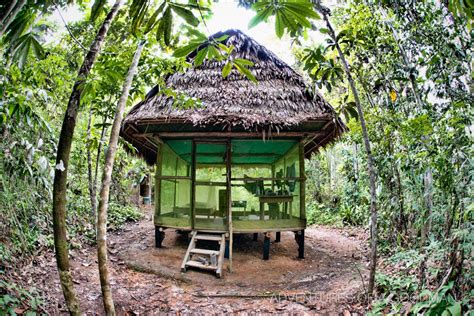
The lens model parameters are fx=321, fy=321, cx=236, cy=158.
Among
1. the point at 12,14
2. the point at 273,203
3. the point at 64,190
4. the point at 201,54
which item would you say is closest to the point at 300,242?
the point at 273,203

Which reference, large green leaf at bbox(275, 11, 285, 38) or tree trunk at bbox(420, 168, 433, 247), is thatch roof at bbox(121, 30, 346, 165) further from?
large green leaf at bbox(275, 11, 285, 38)

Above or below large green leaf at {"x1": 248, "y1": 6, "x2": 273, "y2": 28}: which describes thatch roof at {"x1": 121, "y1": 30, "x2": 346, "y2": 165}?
above

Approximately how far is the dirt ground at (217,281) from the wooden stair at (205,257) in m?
0.12

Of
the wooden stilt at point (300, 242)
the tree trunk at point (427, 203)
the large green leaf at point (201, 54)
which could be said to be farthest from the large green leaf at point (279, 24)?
the wooden stilt at point (300, 242)

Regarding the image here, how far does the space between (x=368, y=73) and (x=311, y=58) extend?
2.69 meters

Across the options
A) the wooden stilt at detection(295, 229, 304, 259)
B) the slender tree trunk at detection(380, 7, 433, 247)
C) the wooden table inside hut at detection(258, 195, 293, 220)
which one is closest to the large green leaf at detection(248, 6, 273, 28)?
the slender tree trunk at detection(380, 7, 433, 247)

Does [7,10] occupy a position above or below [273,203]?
above

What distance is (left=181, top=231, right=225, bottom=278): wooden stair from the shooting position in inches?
191

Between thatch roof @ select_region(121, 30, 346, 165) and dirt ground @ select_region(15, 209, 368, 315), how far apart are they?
2.24m

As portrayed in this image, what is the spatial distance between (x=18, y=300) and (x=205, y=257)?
2973 millimetres

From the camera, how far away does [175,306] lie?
3.76m

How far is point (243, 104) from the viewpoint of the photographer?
542 centimetres

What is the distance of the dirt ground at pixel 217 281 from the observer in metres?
3.61

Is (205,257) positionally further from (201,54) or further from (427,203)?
(201,54)
